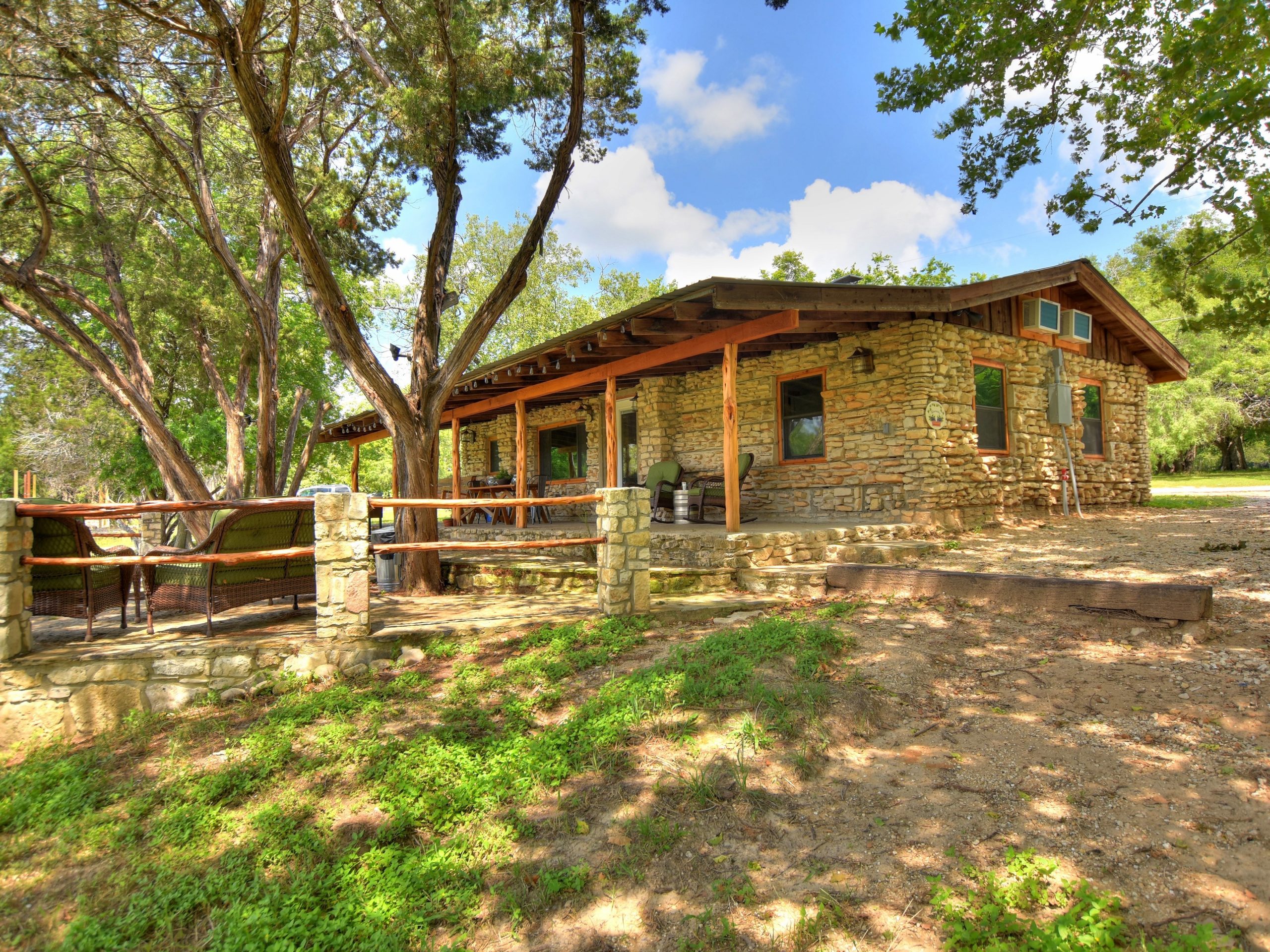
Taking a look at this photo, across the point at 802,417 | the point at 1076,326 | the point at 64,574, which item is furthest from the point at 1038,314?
the point at 64,574

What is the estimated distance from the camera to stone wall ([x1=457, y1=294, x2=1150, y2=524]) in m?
7.86

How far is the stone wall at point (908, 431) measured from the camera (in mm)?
7863

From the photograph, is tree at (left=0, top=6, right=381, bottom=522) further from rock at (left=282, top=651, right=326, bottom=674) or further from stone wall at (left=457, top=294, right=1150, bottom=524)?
rock at (left=282, top=651, right=326, bottom=674)

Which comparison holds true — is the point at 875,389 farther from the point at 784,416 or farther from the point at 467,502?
the point at 467,502

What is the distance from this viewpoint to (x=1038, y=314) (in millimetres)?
9078

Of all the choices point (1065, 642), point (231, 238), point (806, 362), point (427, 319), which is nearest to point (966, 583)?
point (1065, 642)

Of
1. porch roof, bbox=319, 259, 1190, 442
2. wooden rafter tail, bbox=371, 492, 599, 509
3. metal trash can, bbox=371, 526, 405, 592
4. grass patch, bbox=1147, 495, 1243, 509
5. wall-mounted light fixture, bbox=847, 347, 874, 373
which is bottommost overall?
metal trash can, bbox=371, 526, 405, 592

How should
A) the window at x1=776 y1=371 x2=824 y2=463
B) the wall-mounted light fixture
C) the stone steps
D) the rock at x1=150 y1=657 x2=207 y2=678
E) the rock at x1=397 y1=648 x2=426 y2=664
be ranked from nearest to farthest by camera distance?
the rock at x1=150 y1=657 x2=207 y2=678 < the rock at x1=397 y1=648 x2=426 y2=664 < the stone steps < the wall-mounted light fixture < the window at x1=776 y1=371 x2=824 y2=463

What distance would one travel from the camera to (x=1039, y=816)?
2385mm

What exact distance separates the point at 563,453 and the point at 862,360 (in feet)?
23.3

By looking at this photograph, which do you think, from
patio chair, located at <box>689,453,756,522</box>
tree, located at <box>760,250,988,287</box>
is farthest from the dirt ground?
tree, located at <box>760,250,988,287</box>

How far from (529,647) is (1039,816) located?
10.3ft

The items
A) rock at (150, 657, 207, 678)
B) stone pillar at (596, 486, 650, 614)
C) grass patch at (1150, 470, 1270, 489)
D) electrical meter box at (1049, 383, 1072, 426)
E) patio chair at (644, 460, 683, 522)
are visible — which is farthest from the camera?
grass patch at (1150, 470, 1270, 489)

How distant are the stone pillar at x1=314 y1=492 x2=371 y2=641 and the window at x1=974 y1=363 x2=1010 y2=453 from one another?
7902 millimetres
